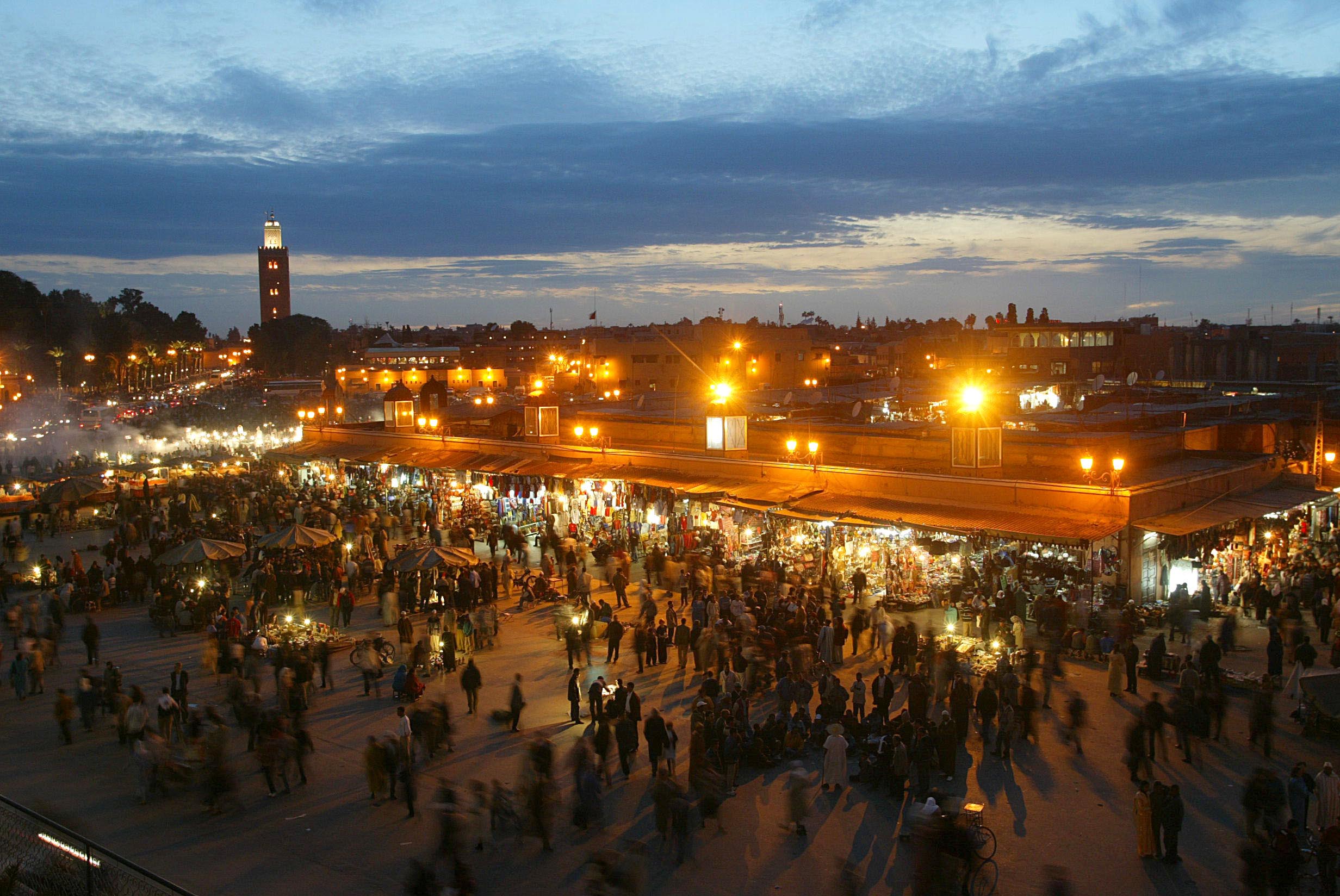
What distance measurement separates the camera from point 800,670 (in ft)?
43.7

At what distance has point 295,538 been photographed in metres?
20.5

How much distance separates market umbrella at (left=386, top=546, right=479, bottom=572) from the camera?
1814 centimetres

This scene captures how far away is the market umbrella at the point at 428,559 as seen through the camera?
18141mm

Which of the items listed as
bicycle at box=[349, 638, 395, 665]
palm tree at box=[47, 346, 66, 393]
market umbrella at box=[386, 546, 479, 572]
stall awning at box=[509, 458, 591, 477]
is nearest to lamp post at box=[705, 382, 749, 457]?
stall awning at box=[509, 458, 591, 477]

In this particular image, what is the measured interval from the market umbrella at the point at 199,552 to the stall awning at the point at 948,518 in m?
11.7

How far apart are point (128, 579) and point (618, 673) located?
40.0ft

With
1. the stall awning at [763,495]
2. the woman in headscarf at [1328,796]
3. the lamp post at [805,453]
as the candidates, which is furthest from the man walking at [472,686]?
the lamp post at [805,453]

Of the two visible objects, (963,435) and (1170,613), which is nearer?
(1170,613)

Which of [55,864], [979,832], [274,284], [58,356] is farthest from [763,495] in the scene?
[274,284]

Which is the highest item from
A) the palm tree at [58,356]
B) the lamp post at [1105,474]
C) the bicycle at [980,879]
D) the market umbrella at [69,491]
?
the palm tree at [58,356]

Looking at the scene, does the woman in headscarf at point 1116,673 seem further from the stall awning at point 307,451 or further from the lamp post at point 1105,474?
the stall awning at point 307,451

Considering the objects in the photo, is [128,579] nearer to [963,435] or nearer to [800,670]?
[800,670]

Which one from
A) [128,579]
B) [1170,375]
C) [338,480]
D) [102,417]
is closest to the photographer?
[128,579]

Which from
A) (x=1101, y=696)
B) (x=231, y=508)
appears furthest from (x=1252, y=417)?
(x=231, y=508)
